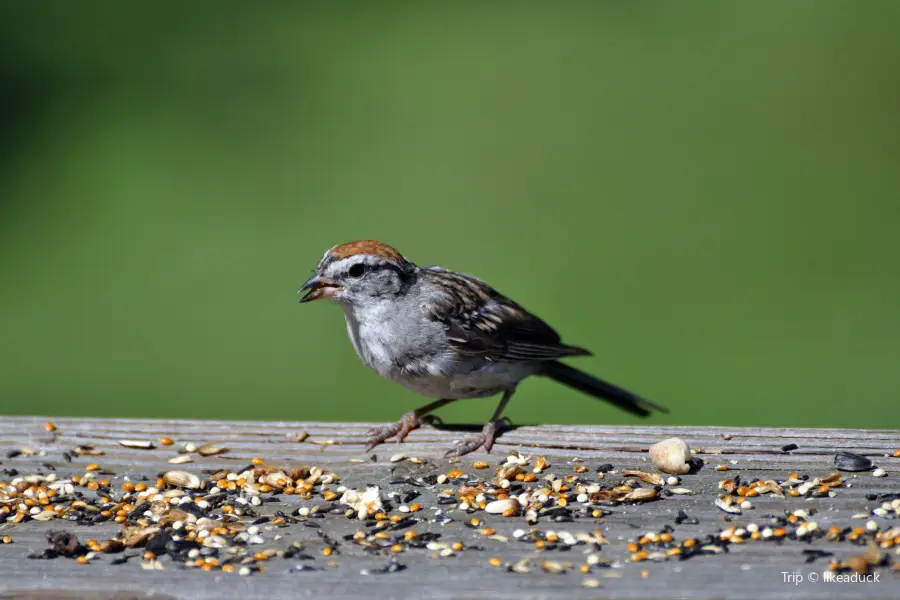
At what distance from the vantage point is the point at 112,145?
441 inches

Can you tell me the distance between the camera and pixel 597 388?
523cm

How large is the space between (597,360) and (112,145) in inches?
228

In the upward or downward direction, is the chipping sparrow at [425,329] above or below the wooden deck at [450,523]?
above

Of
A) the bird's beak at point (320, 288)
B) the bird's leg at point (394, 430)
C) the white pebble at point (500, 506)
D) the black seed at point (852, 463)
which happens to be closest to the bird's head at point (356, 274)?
the bird's beak at point (320, 288)

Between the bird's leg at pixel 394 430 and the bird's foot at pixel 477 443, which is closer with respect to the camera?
the bird's foot at pixel 477 443

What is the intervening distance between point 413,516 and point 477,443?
64 cm

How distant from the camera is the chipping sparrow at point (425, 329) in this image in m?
4.46

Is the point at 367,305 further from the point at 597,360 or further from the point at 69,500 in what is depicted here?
the point at 597,360

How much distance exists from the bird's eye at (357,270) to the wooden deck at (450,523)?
2.25 feet

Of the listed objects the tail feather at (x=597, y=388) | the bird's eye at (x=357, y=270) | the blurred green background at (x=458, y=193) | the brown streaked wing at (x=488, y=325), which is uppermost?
the blurred green background at (x=458, y=193)

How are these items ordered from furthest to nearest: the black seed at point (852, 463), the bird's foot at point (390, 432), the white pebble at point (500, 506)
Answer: the bird's foot at point (390, 432) < the black seed at point (852, 463) < the white pebble at point (500, 506)

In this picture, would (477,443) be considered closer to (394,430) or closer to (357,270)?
(394,430)

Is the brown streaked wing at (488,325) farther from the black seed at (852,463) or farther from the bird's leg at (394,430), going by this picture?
the black seed at (852,463)

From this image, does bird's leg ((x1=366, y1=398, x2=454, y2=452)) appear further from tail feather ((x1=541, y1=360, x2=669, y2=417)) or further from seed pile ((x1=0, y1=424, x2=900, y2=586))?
tail feather ((x1=541, y1=360, x2=669, y2=417))
